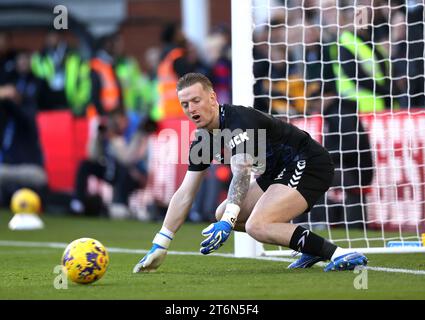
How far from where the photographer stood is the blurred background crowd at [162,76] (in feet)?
35.7

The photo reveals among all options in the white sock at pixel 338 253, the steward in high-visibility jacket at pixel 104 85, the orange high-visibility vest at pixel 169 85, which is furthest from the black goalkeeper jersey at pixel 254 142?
the steward in high-visibility jacket at pixel 104 85

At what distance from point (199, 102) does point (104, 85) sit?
11.3m

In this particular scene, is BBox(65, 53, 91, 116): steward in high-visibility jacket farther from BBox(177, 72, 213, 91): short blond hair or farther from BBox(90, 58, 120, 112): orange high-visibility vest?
BBox(177, 72, 213, 91): short blond hair

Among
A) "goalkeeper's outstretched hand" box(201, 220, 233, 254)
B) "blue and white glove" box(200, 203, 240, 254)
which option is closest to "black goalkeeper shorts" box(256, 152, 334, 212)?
"blue and white glove" box(200, 203, 240, 254)

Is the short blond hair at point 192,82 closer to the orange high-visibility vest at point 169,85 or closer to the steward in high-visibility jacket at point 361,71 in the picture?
the steward in high-visibility jacket at point 361,71

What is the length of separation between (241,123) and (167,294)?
1.50 metres

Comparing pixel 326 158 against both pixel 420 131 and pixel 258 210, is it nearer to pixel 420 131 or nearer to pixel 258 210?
pixel 258 210

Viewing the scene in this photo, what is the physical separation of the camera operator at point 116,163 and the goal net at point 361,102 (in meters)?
3.91

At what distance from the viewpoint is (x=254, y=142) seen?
24.9 ft

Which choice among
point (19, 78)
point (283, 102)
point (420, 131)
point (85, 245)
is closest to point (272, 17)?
point (283, 102)

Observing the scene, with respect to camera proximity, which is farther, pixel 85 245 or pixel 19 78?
pixel 19 78

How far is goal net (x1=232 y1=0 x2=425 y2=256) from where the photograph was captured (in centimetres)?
1074

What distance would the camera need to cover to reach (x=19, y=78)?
18.7 meters
